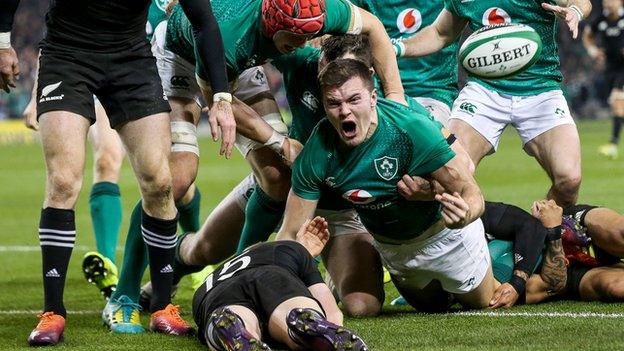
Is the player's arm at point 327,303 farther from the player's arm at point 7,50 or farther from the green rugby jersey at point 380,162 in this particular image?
the player's arm at point 7,50

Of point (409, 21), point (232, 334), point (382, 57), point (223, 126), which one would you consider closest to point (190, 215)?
point (409, 21)

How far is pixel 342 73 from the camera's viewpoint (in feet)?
19.3

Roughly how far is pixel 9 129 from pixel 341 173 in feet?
→ 88.3

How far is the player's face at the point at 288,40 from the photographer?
6264 mm

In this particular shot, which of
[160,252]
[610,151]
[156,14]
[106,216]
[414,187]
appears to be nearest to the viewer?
[414,187]

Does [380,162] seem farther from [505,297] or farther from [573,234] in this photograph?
[573,234]

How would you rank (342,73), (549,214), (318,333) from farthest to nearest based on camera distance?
(549,214), (342,73), (318,333)

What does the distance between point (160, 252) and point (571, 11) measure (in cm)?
309

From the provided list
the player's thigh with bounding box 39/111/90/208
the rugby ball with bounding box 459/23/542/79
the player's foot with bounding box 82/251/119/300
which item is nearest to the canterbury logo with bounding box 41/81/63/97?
the player's thigh with bounding box 39/111/90/208

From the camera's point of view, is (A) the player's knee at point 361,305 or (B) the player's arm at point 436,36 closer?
(A) the player's knee at point 361,305

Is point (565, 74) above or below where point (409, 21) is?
below

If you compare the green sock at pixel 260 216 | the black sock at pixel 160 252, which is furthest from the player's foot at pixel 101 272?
the black sock at pixel 160 252

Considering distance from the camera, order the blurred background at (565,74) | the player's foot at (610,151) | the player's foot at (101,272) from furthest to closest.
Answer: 1. the blurred background at (565,74)
2. the player's foot at (610,151)
3. the player's foot at (101,272)

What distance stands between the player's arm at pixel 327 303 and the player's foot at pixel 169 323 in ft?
2.93
